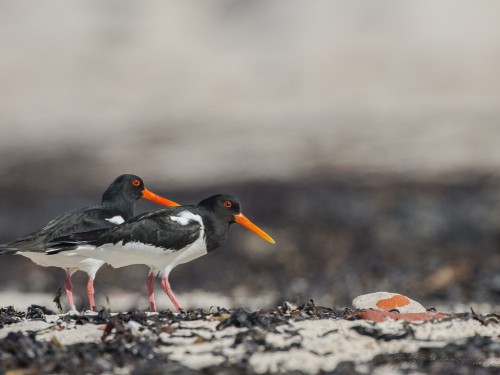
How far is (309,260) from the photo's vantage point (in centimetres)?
1152

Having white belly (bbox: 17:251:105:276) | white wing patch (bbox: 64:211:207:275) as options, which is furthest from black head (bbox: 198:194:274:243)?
white belly (bbox: 17:251:105:276)

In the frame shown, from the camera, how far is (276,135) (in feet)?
79.5

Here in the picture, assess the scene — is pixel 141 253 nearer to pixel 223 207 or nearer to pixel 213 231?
pixel 213 231

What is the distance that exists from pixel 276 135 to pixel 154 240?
1836 centimetres

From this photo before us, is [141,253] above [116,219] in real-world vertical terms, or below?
below

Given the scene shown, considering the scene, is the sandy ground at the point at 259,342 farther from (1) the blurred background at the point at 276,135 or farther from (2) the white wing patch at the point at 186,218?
(1) the blurred background at the point at 276,135

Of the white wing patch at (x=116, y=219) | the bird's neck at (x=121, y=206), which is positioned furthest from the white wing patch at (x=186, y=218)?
the bird's neck at (x=121, y=206)

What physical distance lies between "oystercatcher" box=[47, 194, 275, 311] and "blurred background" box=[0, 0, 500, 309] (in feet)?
7.23

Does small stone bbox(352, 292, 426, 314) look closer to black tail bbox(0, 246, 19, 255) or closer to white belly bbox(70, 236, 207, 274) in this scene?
white belly bbox(70, 236, 207, 274)

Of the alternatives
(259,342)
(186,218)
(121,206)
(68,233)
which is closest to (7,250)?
(68,233)

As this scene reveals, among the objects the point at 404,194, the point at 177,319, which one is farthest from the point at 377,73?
the point at 177,319

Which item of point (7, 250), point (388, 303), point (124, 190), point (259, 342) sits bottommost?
point (259, 342)

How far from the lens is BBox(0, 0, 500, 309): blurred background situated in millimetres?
10898

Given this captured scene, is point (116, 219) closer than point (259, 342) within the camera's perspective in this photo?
No
